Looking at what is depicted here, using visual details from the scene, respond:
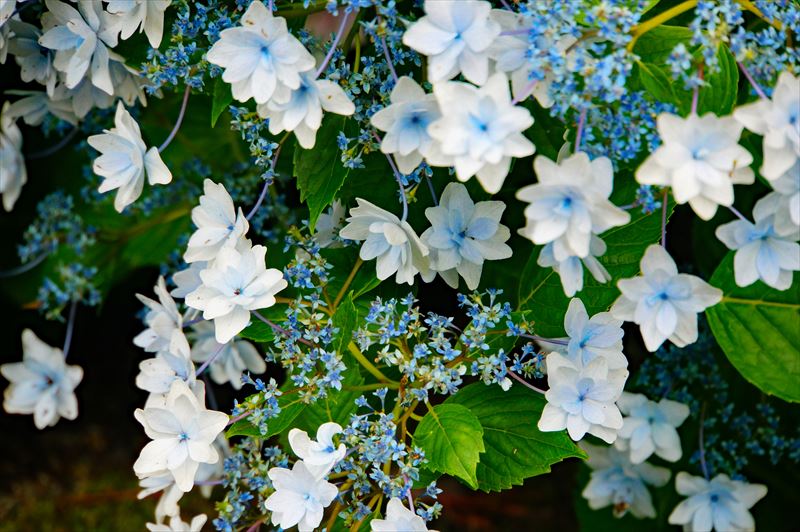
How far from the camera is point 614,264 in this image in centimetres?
79

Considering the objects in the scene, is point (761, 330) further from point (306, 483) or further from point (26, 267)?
point (26, 267)

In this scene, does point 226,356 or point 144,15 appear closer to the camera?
point 144,15

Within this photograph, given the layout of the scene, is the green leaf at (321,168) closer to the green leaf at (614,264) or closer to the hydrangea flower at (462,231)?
the hydrangea flower at (462,231)

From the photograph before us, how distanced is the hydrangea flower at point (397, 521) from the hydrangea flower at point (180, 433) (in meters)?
0.15

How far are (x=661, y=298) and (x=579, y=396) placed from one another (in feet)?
0.35

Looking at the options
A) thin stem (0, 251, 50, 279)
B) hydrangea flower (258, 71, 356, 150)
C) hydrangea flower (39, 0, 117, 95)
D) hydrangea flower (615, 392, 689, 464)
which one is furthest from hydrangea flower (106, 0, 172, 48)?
hydrangea flower (615, 392, 689, 464)

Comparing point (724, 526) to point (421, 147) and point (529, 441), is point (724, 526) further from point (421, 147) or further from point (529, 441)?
point (421, 147)

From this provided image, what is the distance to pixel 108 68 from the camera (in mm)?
859

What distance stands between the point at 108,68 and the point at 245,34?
23 centimetres

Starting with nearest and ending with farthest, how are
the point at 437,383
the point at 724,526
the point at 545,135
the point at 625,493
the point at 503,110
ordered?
the point at 503,110
the point at 437,383
the point at 545,135
the point at 724,526
the point at 625,493

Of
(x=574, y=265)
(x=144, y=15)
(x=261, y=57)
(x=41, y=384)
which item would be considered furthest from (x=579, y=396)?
(x=41, y=384)

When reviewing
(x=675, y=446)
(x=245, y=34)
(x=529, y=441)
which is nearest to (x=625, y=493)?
(x=675, y=446)

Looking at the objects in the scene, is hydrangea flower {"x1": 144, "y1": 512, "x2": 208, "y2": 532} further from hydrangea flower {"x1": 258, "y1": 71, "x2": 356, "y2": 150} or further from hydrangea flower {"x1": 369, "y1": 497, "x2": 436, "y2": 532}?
hydrangea flower {"x1": 258, "y1": 71, "x2": 356, "y2": 150}

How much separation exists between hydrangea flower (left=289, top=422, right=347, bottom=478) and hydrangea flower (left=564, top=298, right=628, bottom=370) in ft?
0.66
